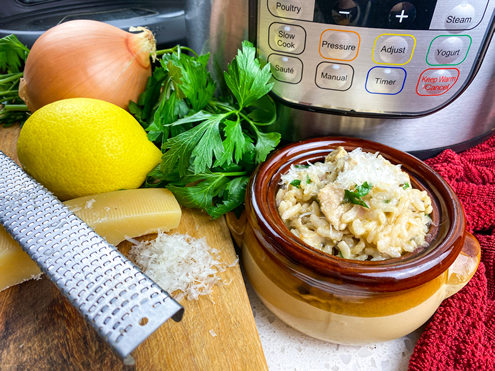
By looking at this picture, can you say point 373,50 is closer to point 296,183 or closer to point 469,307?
point 296,183

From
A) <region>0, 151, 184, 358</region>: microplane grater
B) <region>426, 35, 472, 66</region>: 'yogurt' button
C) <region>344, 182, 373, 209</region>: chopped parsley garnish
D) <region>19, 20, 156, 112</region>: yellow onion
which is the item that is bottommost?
<region>0, 151, 184, 358</region>: microplane grater

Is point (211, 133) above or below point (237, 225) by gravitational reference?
above

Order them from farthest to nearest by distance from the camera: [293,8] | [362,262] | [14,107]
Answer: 1. [14,107]
2. [293,8]
3. [362,262]

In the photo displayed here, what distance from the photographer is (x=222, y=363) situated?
461 millimetres

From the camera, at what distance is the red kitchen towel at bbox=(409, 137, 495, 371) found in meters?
0.50

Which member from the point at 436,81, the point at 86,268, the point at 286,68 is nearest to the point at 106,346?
the point at 86,268

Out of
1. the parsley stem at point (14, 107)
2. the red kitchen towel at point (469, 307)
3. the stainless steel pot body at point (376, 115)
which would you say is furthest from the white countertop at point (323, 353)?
the parsley stem at point (14, 107)

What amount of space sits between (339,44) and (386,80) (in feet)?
0.31

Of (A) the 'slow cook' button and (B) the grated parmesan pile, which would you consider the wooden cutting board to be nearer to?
(B) the grated parmesan pile

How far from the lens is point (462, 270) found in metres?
0.52

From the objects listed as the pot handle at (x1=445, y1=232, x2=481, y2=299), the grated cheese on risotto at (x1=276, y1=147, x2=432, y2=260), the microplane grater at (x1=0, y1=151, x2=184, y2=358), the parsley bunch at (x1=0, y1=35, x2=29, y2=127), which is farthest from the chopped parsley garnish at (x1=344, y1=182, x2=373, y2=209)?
the parsley bunch at (x1=0, y1=35, x2=29, y2=127)

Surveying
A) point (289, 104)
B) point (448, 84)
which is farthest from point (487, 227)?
point (289, 104)

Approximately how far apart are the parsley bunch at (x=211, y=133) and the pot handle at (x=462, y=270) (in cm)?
32

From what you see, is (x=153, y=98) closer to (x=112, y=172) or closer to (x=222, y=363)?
(x=112, y=172)
